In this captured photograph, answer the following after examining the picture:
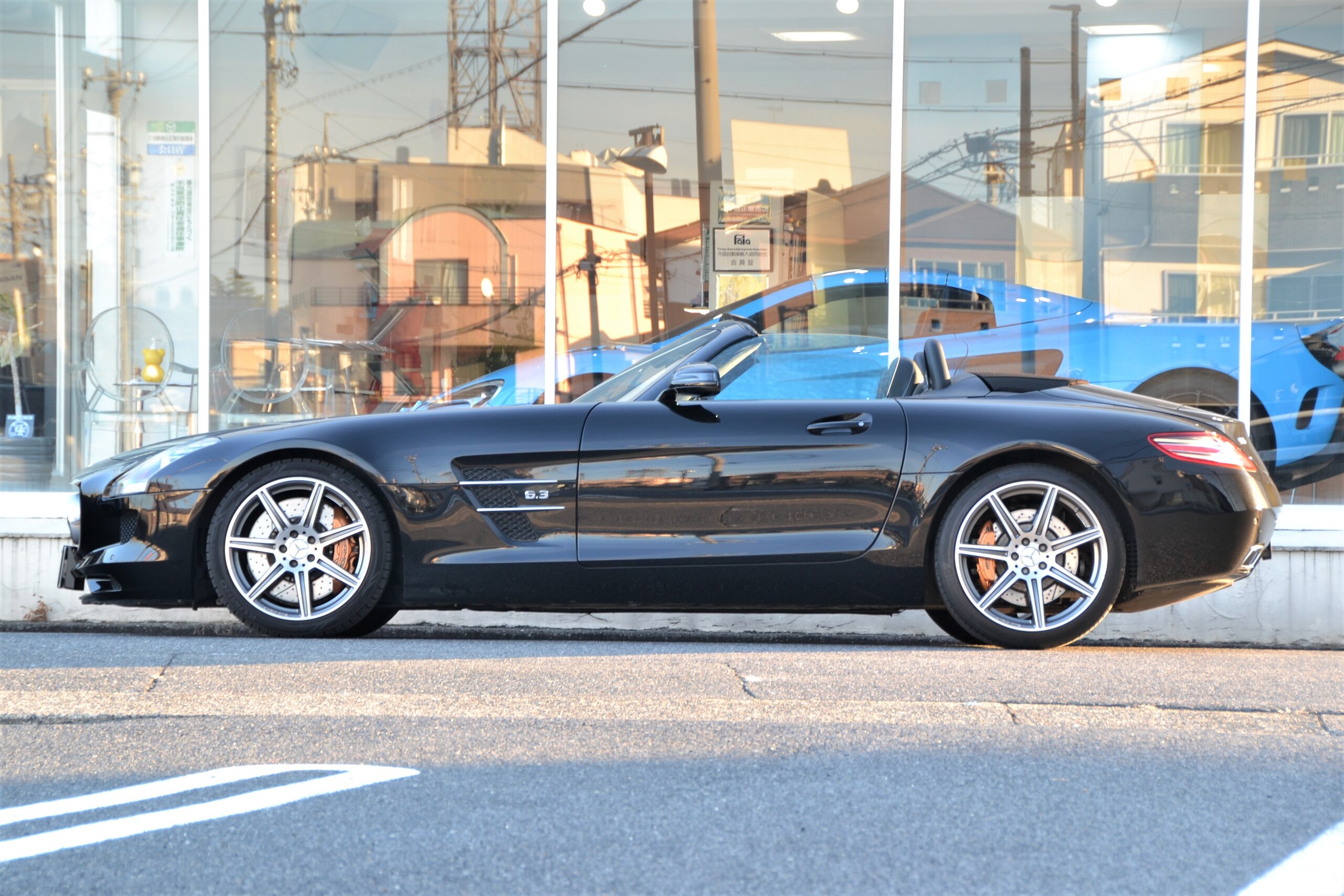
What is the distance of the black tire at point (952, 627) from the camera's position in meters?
4.77

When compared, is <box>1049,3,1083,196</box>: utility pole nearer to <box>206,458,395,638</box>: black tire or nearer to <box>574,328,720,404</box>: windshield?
<box>574,328,720,404</box>: windshield

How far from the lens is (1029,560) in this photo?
4.66 m

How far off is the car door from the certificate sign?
344 cm

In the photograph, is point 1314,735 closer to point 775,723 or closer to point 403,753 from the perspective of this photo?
point 775,723

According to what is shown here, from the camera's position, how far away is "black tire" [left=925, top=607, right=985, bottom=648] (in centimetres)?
477

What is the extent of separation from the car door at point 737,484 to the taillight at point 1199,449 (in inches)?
33.9

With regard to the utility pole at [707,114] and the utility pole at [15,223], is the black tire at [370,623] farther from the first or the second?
the utility pole at [15,223]

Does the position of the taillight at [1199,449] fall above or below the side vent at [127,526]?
above

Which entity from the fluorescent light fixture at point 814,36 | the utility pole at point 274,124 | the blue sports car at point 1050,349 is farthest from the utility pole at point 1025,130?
the utility pole at point 274,124

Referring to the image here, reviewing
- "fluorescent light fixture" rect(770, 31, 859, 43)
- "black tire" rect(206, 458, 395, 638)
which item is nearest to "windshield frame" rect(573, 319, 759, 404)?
"black tire" rect(206, 458, 395, 638)

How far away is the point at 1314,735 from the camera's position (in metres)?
3.48

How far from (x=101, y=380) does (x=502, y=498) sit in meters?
4.63

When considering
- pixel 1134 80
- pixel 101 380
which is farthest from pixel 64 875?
pixel 1134 80

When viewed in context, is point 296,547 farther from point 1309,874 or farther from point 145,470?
point 1309,874
